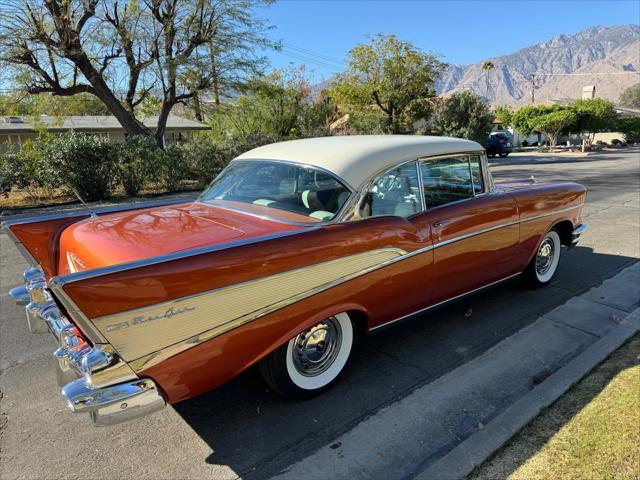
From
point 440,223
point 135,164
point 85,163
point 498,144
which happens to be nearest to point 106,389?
point 440,223

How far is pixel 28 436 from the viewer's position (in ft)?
8.68

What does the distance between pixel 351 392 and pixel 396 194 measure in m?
1.40

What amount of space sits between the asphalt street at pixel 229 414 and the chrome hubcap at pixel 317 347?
0.21 meters

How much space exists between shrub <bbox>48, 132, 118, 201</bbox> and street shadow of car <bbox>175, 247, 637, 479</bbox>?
1118 centimetres

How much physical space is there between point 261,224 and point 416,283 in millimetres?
1157

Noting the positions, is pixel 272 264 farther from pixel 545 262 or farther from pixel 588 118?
pixel 588 118

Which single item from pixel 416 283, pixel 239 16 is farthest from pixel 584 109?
pixel 416 283

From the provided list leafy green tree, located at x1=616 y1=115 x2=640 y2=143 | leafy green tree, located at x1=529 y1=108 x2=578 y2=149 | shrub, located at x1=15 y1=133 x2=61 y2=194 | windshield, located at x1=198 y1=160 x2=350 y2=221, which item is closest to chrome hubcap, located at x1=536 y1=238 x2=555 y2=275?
windshield, located at x1=198 y1=160 x2=350 y2=221

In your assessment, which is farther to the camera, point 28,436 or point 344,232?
point 344,232

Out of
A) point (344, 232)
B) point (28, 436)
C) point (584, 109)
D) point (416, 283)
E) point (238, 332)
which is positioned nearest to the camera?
point (238, 332)

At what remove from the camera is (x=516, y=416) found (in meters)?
2.66

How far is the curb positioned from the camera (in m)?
2.29

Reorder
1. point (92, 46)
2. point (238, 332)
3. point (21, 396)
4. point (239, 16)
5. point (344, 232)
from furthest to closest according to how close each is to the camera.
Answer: point (239, 16) < point (92, 46) < point (21, 396) < point (344, 232) < point (238, 332)

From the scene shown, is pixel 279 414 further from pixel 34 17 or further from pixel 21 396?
pixel 34 17
